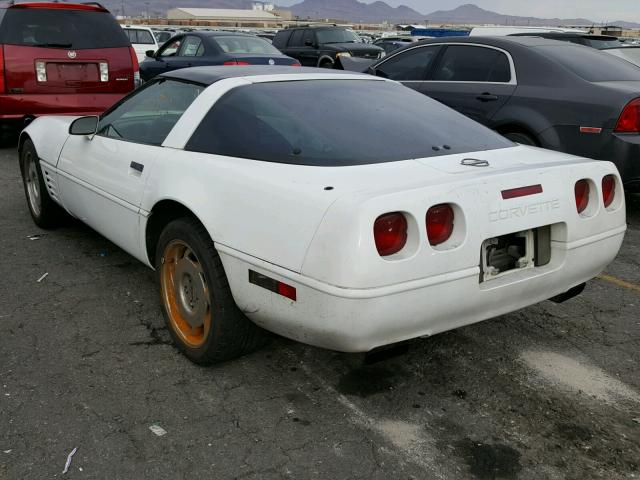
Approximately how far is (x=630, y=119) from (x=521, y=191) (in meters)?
3.18

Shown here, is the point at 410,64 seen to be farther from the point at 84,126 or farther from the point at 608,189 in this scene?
the point at 608,189

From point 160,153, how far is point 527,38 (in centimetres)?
468

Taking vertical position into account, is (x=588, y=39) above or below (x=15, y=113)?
above

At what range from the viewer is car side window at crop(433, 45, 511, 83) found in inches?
251

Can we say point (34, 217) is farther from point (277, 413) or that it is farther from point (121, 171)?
point (277, 413)

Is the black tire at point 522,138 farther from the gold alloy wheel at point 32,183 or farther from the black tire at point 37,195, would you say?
the gold alloy wheel at point 32,183

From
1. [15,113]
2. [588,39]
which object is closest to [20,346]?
[15,113]

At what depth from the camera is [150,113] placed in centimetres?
398

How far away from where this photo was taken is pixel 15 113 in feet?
25.6

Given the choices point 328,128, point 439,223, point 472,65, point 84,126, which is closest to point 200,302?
point 328,128

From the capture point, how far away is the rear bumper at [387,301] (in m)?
2.48

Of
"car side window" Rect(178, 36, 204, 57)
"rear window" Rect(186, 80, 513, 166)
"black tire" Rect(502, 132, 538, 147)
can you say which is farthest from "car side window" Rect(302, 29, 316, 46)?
"rear window" Rect(186, 80, 513, 166)

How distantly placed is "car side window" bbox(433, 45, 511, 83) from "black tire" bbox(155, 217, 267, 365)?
4125mm

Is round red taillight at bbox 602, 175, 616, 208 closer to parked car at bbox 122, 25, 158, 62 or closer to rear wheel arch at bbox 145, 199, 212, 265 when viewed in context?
rear wheel arch at bbox 145, 199, 212, 265
